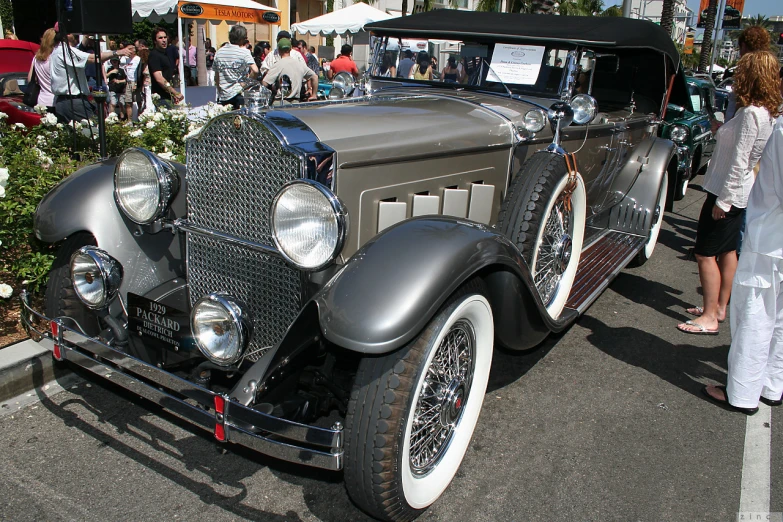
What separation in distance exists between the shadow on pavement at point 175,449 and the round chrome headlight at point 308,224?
0.89m

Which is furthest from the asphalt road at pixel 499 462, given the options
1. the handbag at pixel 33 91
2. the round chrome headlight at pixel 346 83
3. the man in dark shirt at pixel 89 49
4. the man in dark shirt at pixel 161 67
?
the man in dark shirt at pixel 161 67

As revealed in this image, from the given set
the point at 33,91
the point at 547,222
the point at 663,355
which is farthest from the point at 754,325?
the point at 33,91

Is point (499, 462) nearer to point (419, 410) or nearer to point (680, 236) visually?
point (419, 410)

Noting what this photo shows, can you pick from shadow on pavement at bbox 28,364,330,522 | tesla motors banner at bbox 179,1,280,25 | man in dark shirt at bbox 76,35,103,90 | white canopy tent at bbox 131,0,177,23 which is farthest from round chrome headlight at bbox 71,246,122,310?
white canopy tent at bbox 131,0,177,23

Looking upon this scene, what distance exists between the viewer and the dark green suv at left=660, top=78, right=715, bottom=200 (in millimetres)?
7859

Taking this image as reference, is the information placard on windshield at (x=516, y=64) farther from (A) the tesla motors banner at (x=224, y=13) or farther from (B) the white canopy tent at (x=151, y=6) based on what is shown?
(B) the white canopy tent at (x=151, y=6)

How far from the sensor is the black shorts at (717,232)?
3762 millimetres

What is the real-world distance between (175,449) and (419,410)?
1160 millimetres

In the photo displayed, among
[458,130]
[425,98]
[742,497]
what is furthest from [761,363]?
[425,98]

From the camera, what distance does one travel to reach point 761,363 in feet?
10.0

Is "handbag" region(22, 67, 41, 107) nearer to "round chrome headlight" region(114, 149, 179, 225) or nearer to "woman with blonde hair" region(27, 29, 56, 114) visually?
"woman with blonde hair" region(27, 29, 56, 114)

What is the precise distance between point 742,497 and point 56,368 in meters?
3.24

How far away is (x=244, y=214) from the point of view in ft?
8.19

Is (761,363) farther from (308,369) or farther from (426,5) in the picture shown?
(426,5)
